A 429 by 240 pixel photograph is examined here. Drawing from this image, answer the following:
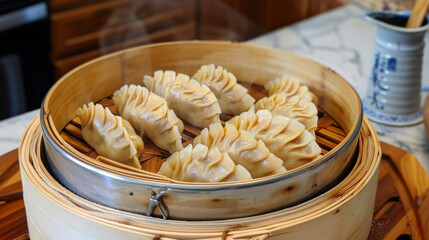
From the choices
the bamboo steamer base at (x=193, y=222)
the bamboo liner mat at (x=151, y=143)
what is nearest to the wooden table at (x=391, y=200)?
the bamboo steamer base at (x=193, y=222)

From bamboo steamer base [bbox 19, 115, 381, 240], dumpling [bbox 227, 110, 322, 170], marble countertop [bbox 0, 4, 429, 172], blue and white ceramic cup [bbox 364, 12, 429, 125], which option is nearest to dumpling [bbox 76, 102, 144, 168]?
bamboo steamer base [bbox 19, 115, 381, 240]

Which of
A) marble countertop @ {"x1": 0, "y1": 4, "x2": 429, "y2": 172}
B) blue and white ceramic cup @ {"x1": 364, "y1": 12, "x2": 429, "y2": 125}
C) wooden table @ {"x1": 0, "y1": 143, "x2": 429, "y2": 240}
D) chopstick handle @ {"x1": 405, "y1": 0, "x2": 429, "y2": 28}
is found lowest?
marble countertop @ {"x1": 0, "y1": 4, "x2": 429, "y2": 172}

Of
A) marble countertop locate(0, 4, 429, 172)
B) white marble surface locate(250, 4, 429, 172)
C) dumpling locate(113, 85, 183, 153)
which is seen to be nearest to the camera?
dumpling locate(113, 85, 183, 153)

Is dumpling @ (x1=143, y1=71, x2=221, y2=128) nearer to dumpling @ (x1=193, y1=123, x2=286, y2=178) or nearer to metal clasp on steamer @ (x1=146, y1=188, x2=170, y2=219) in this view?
dumpling @ (x1=193, y1=123, x2=286, y2=178)

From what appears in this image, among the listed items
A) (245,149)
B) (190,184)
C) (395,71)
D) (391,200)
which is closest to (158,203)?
(190,184)

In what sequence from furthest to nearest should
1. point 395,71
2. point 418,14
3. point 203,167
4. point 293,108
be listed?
point 395,71 < point 418,14 < point 293,108 < point 203,167

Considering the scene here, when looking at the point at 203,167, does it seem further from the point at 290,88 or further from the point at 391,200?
the point at 391,200

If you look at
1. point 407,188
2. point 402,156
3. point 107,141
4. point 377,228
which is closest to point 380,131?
point 402,156
